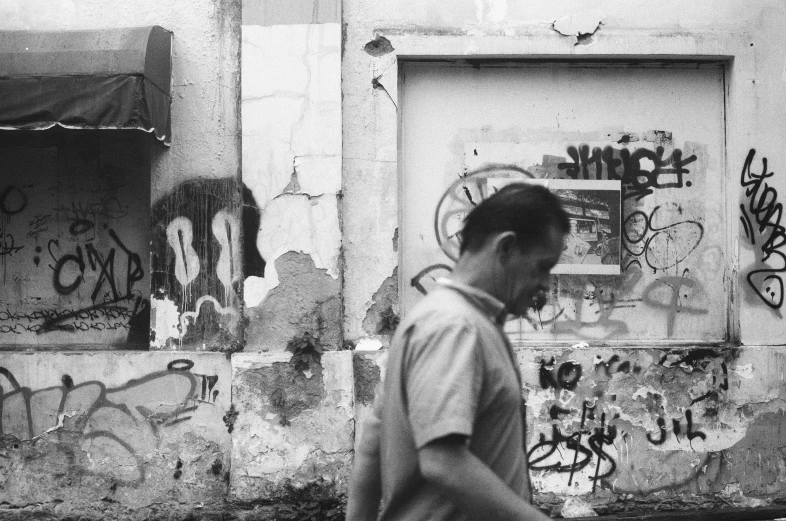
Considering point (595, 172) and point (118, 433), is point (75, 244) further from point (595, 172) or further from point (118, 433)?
point (595, 172)

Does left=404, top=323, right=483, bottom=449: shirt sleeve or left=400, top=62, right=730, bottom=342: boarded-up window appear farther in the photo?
left=400, top=62, right=730, bottom=342: boarded-up window

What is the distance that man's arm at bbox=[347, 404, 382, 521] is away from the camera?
2359 millimetres

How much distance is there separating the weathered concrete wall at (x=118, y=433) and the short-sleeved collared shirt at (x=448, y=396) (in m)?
3.90

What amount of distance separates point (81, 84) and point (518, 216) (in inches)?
153

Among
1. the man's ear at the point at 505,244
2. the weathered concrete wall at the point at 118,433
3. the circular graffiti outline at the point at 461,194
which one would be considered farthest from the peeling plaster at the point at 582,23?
the man's ear at the point at 505,244

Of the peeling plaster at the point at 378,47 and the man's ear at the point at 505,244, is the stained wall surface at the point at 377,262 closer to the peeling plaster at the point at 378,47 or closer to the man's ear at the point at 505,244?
the peeling plaster at the point at 378,47

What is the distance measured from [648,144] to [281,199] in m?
2.47

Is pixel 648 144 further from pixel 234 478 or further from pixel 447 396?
pixel 447 396

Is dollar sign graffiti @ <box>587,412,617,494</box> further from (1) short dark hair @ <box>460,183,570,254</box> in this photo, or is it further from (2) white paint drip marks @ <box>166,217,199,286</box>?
(1) short dark hair @ <box>460,183,570,254</box>

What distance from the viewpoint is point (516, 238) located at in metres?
2.12

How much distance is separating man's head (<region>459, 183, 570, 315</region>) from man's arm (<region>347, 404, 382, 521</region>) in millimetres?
498

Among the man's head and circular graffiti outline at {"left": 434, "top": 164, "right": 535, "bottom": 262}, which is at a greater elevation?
circular graffiti outline at {"left": 434, "top": 164, "right": 535, "bottom": 262}

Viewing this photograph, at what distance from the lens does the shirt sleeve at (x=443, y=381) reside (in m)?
1.87

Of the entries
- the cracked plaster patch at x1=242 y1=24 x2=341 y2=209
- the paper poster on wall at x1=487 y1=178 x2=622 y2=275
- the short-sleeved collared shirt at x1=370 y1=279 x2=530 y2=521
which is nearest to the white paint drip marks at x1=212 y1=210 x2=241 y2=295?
the cracked plaster patch at x1=242 y1=24 x2=341 y2=209
